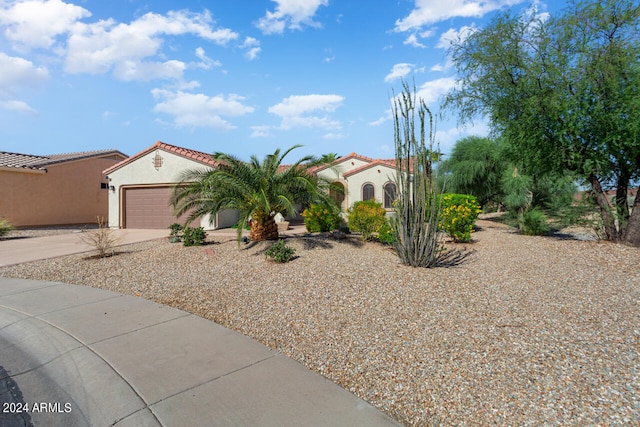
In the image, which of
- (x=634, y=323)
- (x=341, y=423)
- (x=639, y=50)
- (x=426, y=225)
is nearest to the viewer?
(x=341, y=423)

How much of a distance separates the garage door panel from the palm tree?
839cm

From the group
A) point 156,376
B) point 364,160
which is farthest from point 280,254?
point 364,160

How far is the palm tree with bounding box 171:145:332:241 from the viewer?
10.4 meters

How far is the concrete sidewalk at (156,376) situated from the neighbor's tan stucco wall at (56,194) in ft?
58.6

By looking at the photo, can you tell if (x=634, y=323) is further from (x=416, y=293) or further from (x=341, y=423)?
(x=341, y=423)

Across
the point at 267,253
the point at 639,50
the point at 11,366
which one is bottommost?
the point at 11,366

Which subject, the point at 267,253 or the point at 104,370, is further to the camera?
the point at 267,253

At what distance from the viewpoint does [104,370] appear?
3920 mm

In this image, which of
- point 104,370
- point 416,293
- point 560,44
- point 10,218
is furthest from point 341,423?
point 10,218

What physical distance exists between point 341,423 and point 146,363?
91.7 inches

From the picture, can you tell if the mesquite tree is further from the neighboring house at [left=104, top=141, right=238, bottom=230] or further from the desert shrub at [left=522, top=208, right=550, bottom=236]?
the neighboring house at [left=104, top=141, right=238, bottom=230]

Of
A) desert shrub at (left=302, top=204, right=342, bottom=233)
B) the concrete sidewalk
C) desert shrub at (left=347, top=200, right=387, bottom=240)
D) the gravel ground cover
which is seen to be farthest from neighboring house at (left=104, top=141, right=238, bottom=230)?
the concrete sidewalk

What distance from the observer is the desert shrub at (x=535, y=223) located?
13125mm

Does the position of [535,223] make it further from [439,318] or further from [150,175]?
[150,175]
